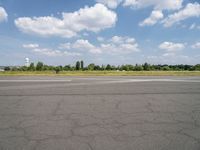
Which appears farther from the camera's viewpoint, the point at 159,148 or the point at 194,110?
the point at 194,110

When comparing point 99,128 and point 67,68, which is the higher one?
point 67,68

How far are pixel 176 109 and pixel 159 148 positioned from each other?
3.29 m

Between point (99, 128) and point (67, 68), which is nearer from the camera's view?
point (99, 128)

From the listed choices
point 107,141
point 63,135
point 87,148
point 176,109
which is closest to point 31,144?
point 63,135

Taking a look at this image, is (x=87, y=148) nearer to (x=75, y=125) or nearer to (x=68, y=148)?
(x=68, y=148)

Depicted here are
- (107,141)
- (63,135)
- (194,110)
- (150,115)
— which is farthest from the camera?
(194,110)

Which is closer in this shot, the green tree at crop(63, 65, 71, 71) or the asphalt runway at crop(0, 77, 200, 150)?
the asphalt runway at crop(0, 77, 200, 150)

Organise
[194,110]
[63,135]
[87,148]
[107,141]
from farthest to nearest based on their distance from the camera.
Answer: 1. [194,110]
2. [63,135]
3. [107,141]
4. [87,148]

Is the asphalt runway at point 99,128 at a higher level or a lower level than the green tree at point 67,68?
lower

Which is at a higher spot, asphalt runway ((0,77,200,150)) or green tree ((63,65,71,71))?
green tree ((63,65,71,71))

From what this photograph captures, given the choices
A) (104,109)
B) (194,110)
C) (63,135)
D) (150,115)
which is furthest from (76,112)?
(194,110)

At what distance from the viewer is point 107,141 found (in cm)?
354

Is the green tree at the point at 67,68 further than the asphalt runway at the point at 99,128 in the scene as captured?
Yes

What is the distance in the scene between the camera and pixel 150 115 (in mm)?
5367
